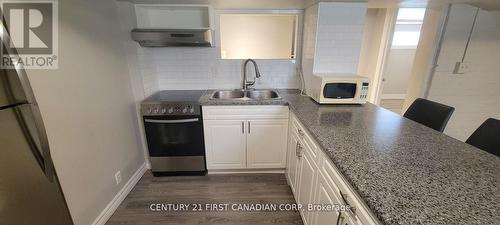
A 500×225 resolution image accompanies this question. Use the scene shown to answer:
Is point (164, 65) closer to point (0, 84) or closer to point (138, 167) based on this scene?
point (138, 167)

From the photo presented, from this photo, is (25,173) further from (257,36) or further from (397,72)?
(397,72)

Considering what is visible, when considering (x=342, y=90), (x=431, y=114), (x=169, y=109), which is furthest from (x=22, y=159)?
(x=431, y=114)

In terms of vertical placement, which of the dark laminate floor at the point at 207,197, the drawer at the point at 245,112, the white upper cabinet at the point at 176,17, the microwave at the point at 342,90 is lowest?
the dark laminate floor at the point at 207,197

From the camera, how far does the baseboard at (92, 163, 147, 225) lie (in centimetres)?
165

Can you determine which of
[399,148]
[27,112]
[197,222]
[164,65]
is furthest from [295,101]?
[27,112]

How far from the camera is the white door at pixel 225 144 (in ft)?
6.95

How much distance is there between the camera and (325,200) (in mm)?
1112

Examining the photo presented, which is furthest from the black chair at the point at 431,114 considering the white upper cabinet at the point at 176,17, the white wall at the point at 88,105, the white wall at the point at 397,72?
the white wall at the point at 397,72

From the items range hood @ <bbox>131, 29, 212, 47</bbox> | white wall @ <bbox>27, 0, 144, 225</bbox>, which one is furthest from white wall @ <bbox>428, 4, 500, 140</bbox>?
white wall @ <bbox>27, 0, 144, 225</bbox>

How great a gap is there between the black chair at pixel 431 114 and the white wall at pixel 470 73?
1.15 meters

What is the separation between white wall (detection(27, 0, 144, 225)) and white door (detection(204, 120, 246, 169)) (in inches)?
32.3

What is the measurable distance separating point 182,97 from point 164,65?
59 centimetres

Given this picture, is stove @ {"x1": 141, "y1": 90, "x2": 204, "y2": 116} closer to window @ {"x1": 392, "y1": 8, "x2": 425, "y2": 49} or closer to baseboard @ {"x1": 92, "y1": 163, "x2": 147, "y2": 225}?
baseboard @ {"x1": 92, "y1": 163, "x2": 147, "y2": 225}

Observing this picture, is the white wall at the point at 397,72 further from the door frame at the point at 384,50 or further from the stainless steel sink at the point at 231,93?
the stainless steel sink at the point at 231,93
